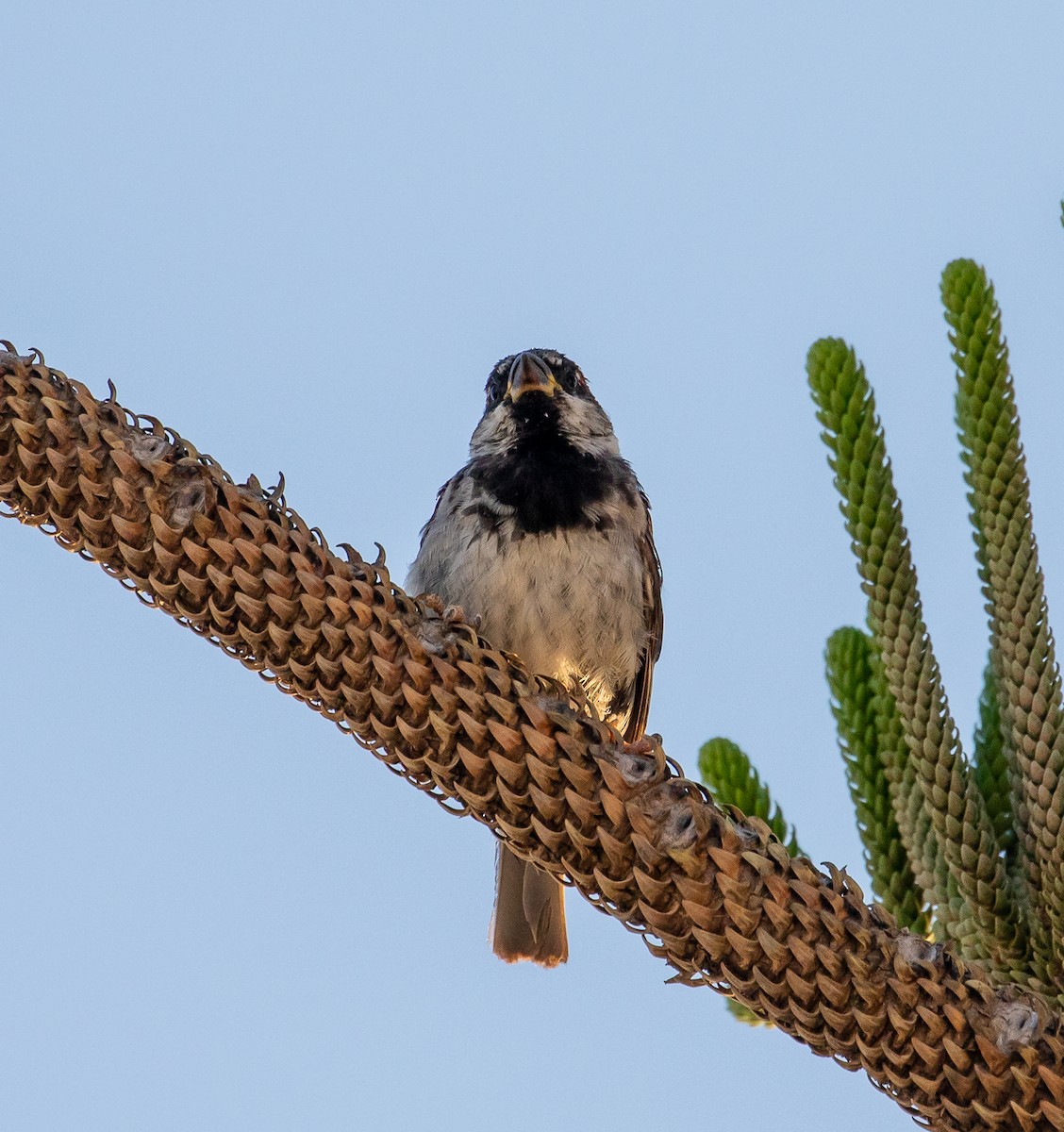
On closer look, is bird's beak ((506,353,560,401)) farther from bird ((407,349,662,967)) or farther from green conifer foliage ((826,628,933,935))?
green conifer foliage ((826,628,933,935))

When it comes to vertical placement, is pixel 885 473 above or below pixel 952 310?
below

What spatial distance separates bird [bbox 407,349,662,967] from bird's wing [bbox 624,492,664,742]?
10mm

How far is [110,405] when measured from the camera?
68.7 inches

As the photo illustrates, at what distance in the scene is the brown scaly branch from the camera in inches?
62.4

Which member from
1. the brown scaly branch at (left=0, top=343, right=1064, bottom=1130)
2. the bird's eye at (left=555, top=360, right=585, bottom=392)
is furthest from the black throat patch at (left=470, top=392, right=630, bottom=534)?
the brown scaly branch at (left=0, top=343, right=1064, bottom=1130)

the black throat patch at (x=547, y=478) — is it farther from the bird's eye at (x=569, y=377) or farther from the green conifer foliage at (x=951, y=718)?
the green conifer foliage at (x=951, y=718)

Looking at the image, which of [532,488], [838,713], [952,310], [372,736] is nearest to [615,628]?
[532,488]

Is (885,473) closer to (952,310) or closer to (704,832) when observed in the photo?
(952,310)

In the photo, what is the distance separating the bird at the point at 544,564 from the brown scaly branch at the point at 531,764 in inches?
55.5

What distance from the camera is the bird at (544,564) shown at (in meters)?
3.28

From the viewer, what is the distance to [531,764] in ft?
5.70

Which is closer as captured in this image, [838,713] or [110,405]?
[110,405]

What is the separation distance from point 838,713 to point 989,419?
586 mm

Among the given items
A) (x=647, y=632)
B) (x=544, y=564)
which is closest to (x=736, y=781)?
(x=544, y=564)
